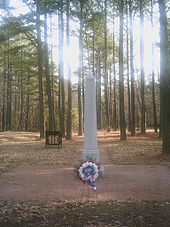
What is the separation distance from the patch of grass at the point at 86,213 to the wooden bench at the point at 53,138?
1229cm

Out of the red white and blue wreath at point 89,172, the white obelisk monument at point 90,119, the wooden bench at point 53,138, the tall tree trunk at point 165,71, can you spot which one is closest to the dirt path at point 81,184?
the red white and blue wreath at point 89,172

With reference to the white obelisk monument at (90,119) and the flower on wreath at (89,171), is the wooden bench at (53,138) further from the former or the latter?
the flower on wreath at (89,171)

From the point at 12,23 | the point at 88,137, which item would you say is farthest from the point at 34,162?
the point at 12,23

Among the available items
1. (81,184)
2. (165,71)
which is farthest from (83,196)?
(165,71)

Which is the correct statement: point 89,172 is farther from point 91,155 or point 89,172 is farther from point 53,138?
point 53,138

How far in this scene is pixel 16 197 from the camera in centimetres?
752

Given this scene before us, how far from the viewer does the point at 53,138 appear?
1975 centimetres

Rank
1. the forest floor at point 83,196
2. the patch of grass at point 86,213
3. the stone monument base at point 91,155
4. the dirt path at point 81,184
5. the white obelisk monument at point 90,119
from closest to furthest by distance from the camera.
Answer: the patch of grass at point 86,213 → the forest floor at point 83,196 → the dirt path at point 81,184 → the stone monument base at point 91,155 → the white obelisk monument at point 90,119

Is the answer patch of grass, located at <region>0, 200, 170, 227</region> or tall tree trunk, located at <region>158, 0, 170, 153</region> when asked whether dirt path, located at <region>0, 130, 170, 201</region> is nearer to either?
patch of grass, located at <region>0, 200, 170, 227</region>

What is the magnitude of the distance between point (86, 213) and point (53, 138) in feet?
44.7

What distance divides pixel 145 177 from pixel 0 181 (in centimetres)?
414

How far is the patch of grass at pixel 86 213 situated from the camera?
5777mm

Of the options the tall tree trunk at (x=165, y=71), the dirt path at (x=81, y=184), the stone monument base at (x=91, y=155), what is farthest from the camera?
the tall tree trunk at (x=165, y=71)

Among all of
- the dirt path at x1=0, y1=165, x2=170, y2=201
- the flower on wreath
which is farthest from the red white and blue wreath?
the dirt path at x1=0, y1=165, x2=170, y2=201
